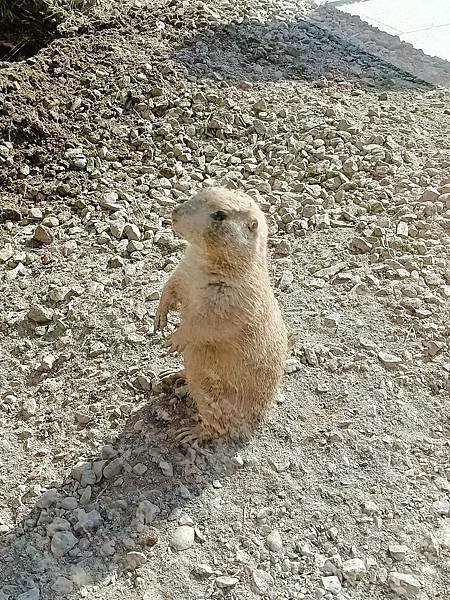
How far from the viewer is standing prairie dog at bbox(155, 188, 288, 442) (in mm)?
2414

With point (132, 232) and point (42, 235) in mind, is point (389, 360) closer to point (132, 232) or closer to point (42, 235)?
point (132, 232)

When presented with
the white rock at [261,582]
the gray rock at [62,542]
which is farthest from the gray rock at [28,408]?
the white rock at [261,582]

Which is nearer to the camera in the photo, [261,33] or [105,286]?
[105,286]

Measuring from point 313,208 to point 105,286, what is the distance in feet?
3.92

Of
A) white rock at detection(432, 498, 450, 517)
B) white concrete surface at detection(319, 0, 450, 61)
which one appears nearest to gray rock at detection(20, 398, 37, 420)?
white rock at detection(432, 498, 450, 517)

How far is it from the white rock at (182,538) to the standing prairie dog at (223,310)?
351mm

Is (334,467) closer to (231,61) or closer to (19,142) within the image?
(19,142)

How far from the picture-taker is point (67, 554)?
231cm

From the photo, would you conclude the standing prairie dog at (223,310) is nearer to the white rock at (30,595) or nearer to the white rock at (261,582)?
the white rock at (261,582)

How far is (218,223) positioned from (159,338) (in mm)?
896

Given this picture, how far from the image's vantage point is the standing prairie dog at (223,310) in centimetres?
241

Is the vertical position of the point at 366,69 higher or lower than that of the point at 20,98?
higher

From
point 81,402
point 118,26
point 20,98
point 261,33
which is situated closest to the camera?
point 81,402

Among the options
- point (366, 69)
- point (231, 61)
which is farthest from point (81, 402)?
point (366, 69)
